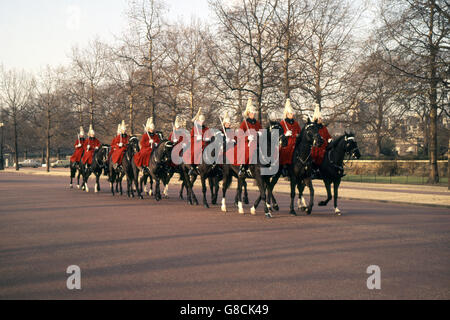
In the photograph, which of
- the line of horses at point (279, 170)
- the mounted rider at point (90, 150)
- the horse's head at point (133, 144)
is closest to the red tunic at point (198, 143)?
the line of horses at point (279, 170)

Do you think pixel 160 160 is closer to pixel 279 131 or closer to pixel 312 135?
pixel 279 131

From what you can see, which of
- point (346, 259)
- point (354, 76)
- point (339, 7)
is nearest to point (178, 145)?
point (346, 259)

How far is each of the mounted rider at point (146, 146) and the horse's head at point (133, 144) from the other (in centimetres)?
42

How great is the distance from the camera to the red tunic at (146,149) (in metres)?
20.8

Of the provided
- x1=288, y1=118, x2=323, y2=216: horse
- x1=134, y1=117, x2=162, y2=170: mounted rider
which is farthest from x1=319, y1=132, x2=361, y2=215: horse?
x1=134, y1=117, x2=162, y2=170: mounted rider

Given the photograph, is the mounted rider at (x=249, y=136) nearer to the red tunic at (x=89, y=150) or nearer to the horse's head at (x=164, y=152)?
the horse's head at (x=164, y=152)

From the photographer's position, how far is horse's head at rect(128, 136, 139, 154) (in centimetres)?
2173

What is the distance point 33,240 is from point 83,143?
56.8ft

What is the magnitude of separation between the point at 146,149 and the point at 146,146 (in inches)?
5.9

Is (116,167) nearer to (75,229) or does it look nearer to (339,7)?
(75,229)

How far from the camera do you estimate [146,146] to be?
21.0 meters

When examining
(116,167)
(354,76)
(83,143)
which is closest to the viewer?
(116,167)

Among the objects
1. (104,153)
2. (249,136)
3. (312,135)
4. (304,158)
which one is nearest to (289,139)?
(304,158)
